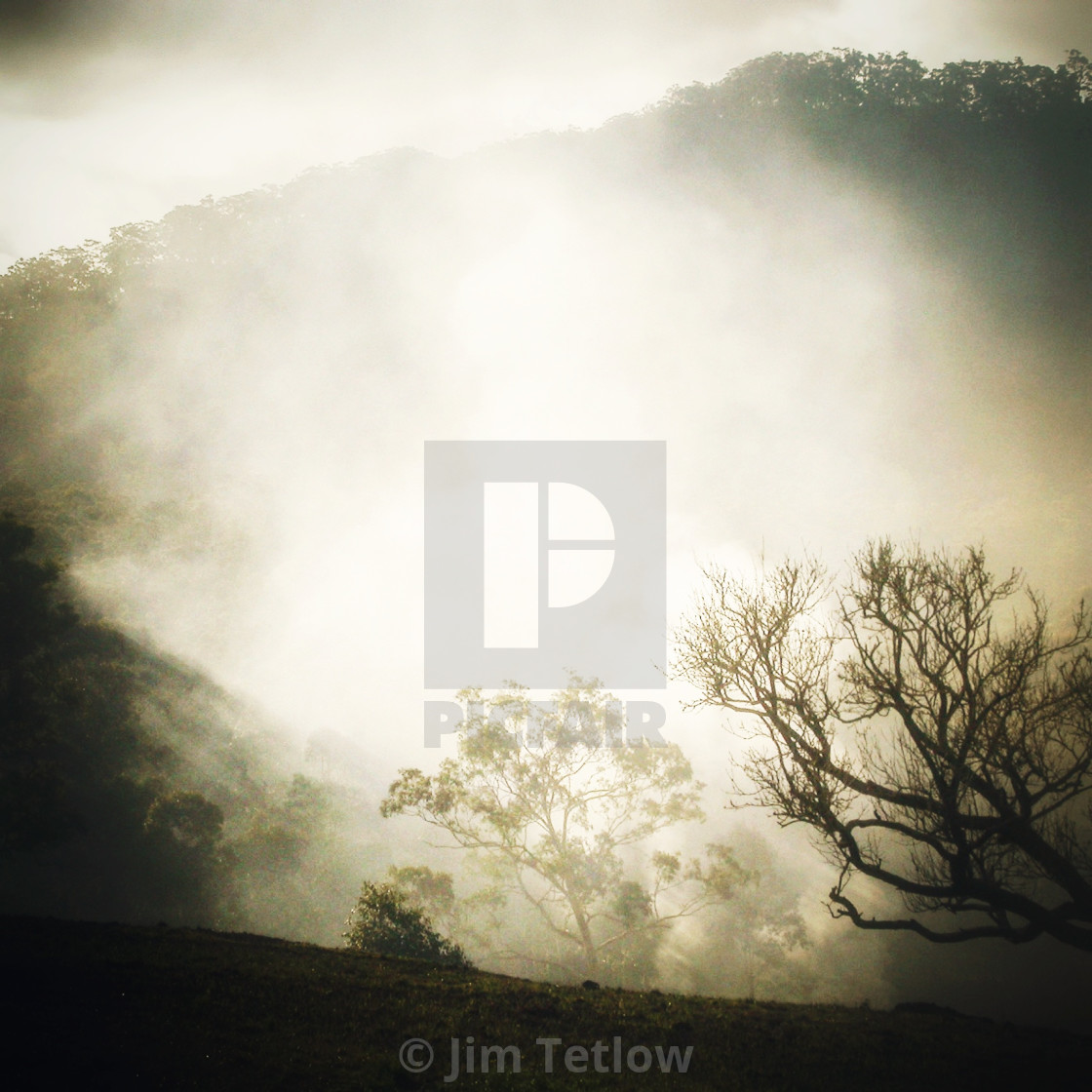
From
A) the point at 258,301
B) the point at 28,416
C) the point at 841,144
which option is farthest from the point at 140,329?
the point at 841,144

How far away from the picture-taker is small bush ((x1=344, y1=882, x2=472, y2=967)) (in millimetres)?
15750

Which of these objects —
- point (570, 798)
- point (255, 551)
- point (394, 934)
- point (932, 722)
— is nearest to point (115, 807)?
point (394, 934)

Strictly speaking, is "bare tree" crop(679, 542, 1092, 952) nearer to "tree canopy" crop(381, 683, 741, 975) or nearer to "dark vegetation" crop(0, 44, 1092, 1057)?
"dark vegetation" crop(0, 44, 1092, 1057)

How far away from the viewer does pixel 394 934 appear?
52.4 feet

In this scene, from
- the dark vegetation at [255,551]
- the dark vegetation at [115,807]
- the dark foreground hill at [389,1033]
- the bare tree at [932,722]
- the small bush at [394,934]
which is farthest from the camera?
the dark vegetation at [115,807]

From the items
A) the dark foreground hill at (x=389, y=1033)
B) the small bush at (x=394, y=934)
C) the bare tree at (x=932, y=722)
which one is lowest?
the small bush at (x=394, y=934)

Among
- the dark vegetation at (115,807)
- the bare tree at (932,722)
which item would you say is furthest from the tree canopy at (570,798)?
the bare tree at (932,722)

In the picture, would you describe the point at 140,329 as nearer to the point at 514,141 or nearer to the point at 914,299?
the point at 514,141

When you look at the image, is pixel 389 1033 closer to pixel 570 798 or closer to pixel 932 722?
pixel 932 722

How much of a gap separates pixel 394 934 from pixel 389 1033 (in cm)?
882

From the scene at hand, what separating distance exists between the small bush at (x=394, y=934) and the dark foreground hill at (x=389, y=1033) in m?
5.26

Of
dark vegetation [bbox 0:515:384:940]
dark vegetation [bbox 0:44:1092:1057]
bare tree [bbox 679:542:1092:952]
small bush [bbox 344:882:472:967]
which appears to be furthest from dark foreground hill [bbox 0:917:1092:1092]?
dark vegetation [bbox 0:515:384:940]

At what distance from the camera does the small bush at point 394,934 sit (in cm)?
1575

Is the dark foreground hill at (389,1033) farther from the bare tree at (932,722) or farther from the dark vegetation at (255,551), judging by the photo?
the bare tree at (932,722)
